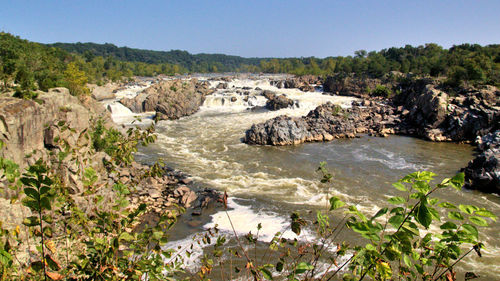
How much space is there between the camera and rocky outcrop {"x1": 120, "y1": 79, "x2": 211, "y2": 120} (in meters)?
34.8

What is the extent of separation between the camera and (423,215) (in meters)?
1.53

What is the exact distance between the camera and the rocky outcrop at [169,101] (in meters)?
34.8

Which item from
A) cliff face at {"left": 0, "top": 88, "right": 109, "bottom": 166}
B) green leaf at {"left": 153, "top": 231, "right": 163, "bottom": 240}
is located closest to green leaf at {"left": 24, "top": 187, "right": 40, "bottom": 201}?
green leaf at {"left": 153, "top": 231, "right": 163, "bottom": 240}

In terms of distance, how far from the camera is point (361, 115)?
104 feet

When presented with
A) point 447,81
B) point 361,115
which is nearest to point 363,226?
point 361,115

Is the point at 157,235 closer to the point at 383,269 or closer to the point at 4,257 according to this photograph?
the point at 4,257

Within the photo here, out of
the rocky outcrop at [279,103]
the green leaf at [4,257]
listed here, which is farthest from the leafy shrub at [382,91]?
the green leaf at [4,257]

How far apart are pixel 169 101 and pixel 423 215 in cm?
3623

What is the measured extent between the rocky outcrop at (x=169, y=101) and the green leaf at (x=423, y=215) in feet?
111

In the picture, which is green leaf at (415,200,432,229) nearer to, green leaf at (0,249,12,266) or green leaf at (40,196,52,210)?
green leaf at (40,196,52,210)

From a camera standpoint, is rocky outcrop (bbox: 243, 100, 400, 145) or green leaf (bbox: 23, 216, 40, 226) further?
rocky outcrop (bbox: 243, 100, 400, 145)

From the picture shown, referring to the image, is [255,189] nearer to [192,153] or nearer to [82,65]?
[192,153]

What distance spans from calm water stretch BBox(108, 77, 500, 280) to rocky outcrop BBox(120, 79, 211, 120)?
3651 mm

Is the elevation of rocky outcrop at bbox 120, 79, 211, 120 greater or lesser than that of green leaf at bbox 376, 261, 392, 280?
lesser
